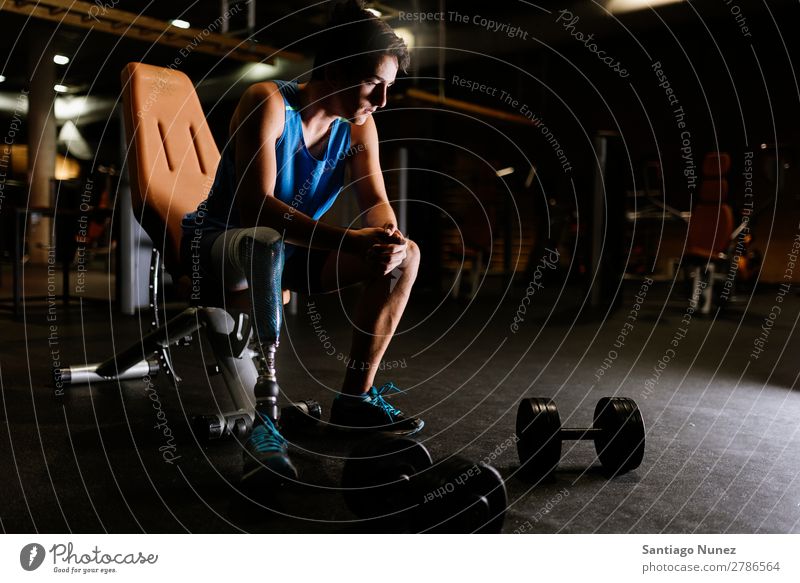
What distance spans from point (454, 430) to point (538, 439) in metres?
0.36

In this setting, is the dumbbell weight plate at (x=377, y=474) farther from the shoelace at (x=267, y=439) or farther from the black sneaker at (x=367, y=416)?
the black sneaker at (x=367, y=416)

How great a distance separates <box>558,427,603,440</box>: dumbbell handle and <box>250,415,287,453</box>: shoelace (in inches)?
21.5

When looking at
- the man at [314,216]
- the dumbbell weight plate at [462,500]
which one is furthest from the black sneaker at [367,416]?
the dumbbell weight plate at [462,500]

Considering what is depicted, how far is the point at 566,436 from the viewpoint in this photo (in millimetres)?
1468

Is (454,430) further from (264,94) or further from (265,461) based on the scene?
(264,94)

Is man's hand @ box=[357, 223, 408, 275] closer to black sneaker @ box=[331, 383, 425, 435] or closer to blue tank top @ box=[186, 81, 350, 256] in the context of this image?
blue tank top @ box=[186, 81, 350, 256]

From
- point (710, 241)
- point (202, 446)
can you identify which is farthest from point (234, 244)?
point (710, 241)

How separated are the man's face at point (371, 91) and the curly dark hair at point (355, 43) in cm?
1

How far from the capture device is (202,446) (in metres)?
1.60

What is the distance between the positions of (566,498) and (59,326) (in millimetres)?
2973

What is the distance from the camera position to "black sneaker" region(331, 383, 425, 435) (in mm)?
1721

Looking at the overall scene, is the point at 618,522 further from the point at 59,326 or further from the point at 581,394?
the point at 59,326

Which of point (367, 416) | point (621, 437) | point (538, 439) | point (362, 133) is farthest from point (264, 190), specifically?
point (621, 437)

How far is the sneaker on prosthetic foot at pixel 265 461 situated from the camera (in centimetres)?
128
